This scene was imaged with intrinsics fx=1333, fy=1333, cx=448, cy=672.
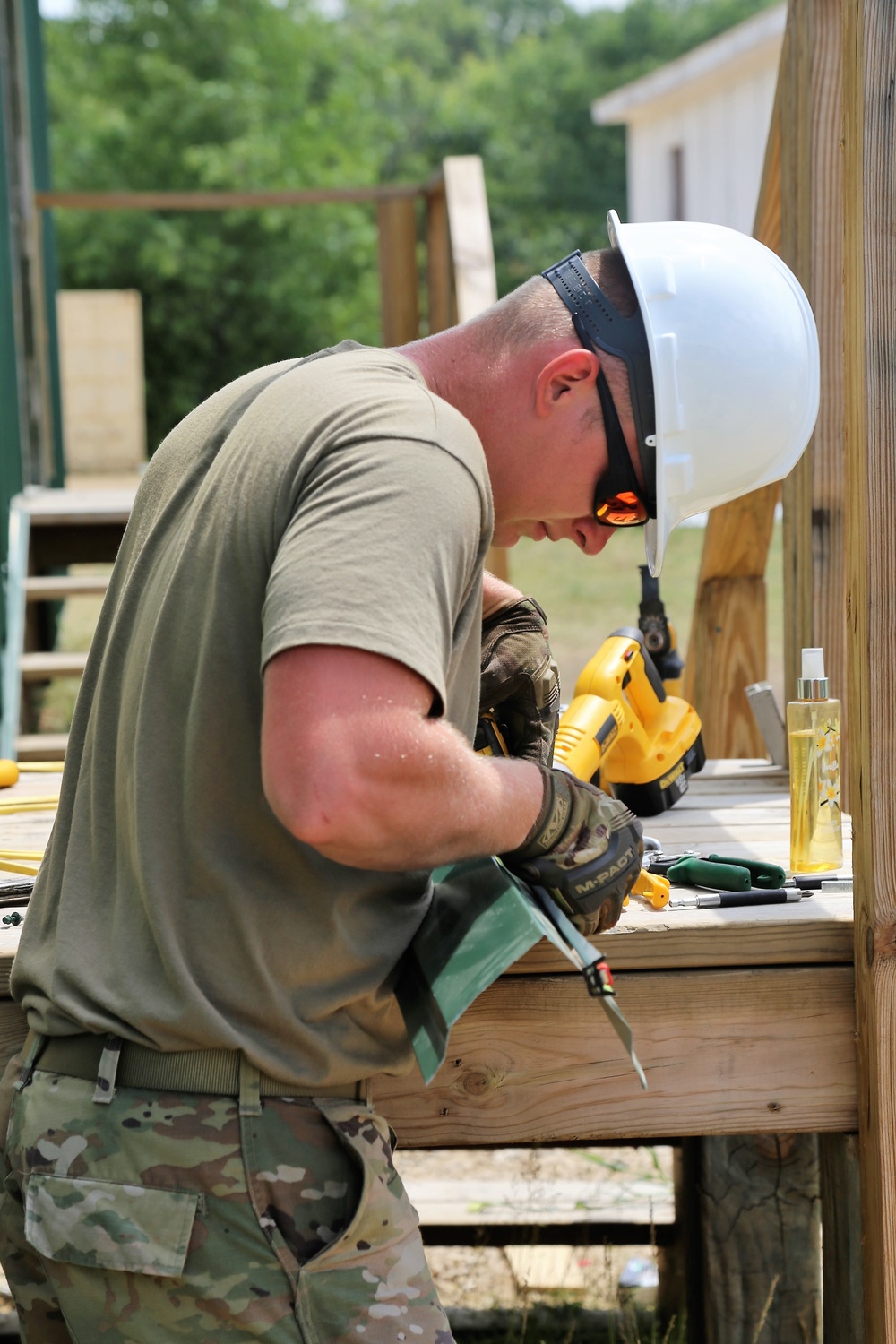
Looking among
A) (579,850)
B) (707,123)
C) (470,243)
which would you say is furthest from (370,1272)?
(707,123)

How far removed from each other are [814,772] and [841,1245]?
877mm

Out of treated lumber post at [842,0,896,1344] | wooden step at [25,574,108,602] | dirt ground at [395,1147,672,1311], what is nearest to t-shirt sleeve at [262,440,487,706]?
treated lumber post at [842,0,896,1344]

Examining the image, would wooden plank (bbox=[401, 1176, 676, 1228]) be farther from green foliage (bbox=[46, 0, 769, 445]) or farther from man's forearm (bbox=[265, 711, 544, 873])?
green foliage (bbox=[46, 0, 769, 445])

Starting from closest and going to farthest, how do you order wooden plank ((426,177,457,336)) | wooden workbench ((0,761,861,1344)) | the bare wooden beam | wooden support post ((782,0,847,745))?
wooden workbench ((0,761,861,1344)) < wooden support post ((782,0,847,745)) < wooden plank ((426,177,457,336)) < the bare wooden beam

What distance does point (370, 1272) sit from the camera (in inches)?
58.4

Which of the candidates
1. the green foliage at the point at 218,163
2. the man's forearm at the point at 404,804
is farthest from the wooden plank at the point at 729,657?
the green foliage at the point at 218,163

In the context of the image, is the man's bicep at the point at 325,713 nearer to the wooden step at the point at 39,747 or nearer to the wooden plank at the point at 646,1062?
the wooden plank at the point at 646,1062

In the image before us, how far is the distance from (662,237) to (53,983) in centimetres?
120

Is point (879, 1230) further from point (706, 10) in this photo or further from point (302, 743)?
point (706, 10)

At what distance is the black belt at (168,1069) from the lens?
1.46 m

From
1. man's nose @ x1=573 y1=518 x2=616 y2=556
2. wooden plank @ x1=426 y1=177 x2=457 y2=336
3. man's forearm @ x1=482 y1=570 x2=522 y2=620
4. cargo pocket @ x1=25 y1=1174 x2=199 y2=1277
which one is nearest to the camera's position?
cargo pocket @ x1=25 y1=1174 x2=199 y2=1277

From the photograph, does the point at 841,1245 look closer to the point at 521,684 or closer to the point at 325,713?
the point at 521,684

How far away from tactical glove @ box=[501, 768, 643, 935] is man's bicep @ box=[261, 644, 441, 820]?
398 millimetres

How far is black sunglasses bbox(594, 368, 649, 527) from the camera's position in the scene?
1634 millimetres
